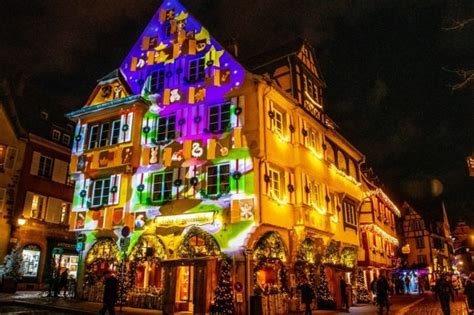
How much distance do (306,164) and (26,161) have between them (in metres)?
22.8

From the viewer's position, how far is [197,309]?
717 inches

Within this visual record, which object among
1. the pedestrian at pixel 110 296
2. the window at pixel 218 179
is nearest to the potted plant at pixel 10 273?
the window at pixel 218 179

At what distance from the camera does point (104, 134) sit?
25.4 meters

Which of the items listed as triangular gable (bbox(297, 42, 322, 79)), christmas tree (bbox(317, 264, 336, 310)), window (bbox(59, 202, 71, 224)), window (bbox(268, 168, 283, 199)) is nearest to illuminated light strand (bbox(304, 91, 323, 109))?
triangular gable (bbox(297, 42, 322, 79))

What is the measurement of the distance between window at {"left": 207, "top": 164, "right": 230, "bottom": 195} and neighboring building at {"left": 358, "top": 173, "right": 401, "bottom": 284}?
17.7 m

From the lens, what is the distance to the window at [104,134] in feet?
81.8

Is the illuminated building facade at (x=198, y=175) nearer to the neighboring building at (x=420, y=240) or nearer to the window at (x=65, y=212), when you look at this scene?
the window at (x=65, y=212)

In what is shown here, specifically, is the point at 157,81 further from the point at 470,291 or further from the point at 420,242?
the point at 420,242

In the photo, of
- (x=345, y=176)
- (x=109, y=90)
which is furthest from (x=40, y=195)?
(x=345, y=176)

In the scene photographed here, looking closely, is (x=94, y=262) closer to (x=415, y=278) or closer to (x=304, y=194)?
(x=304, y=194)

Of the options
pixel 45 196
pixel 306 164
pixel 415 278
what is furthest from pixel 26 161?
pixel 415 278

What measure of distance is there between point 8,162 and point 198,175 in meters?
18.5

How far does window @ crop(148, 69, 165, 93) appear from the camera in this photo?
24859 mm

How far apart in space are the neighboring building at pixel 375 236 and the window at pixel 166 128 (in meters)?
18.8
